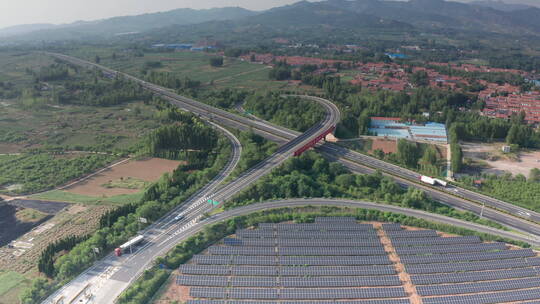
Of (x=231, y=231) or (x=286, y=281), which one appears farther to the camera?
(x=231, y=231)

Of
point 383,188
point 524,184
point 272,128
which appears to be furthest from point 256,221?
point 524,184

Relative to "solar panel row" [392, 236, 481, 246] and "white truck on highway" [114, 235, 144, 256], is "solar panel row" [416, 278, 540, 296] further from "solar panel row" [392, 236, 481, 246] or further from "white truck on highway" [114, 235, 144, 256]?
"white truck on highway" [114, 235, 144, 256]

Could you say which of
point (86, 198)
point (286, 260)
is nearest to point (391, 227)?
point (286, 260)

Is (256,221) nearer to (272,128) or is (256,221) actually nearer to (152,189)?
(152,189)

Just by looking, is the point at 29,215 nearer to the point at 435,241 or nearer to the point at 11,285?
the point at 11,285

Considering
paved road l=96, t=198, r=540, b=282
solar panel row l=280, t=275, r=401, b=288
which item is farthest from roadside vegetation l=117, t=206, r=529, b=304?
solar panel row l=280, t=275, r=401, b=288
